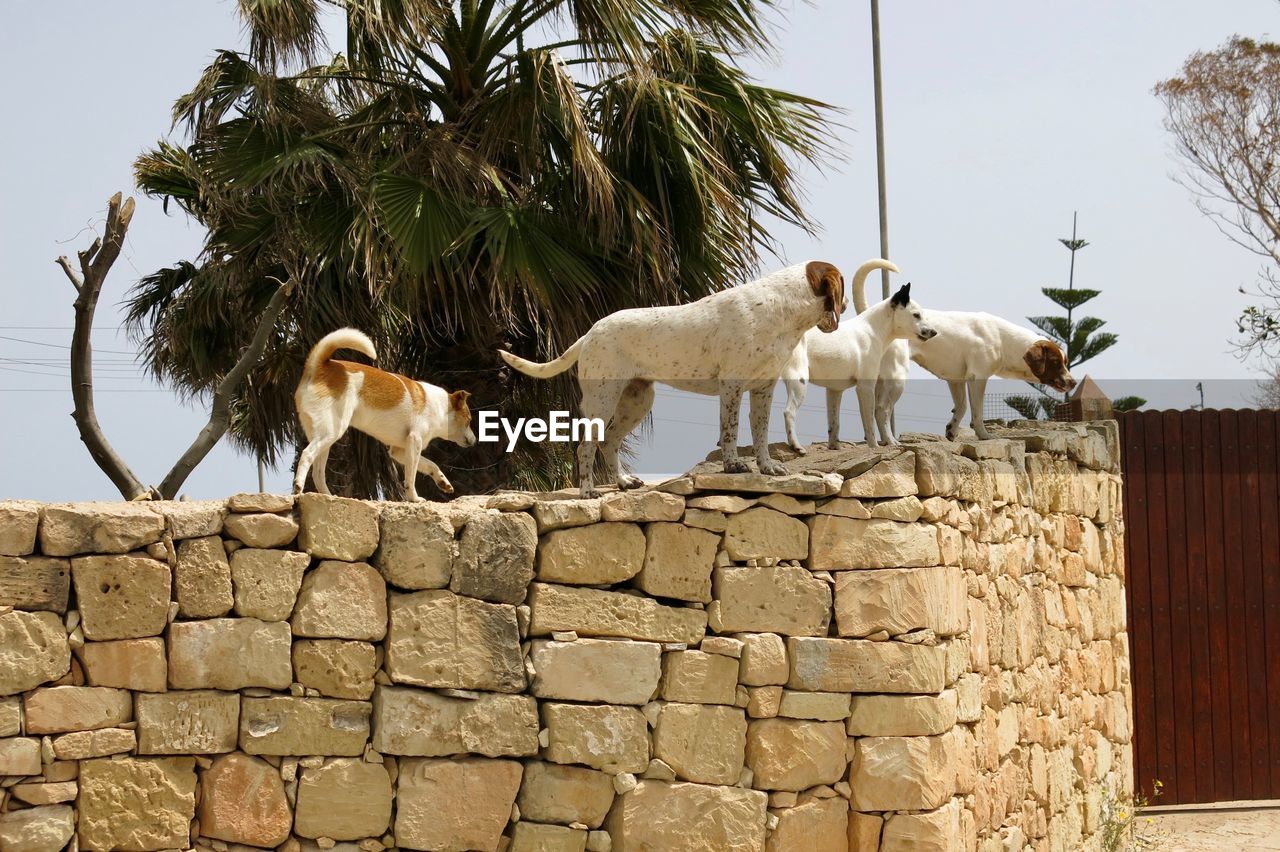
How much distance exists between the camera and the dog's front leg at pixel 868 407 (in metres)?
6.45

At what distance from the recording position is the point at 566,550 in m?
5.48

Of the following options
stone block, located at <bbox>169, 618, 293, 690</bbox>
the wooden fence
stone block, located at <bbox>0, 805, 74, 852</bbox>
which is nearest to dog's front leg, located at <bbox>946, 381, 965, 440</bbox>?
the wooden fence

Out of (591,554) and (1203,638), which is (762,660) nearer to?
(591,554)

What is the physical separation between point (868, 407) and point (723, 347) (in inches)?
43.6

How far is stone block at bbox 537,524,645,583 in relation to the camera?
5.48 m

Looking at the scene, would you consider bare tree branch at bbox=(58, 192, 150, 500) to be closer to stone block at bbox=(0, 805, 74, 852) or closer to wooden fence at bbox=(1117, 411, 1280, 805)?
stone block at bbox=(0, 805, 74, 852)

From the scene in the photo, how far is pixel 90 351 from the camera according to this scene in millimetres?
7574

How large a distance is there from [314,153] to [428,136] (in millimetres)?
724

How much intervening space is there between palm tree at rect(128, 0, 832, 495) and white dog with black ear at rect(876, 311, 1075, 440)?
1.98 meters

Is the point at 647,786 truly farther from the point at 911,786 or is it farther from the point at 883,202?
the point at 883,202

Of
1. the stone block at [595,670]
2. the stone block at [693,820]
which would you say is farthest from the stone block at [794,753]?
the stone block at [595,670]

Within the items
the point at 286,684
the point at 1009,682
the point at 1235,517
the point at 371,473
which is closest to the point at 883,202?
the point at 1235,517

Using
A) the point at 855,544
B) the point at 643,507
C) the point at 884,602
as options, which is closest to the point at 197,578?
the point at 643,507

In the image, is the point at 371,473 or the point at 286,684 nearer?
the point at 286,684
